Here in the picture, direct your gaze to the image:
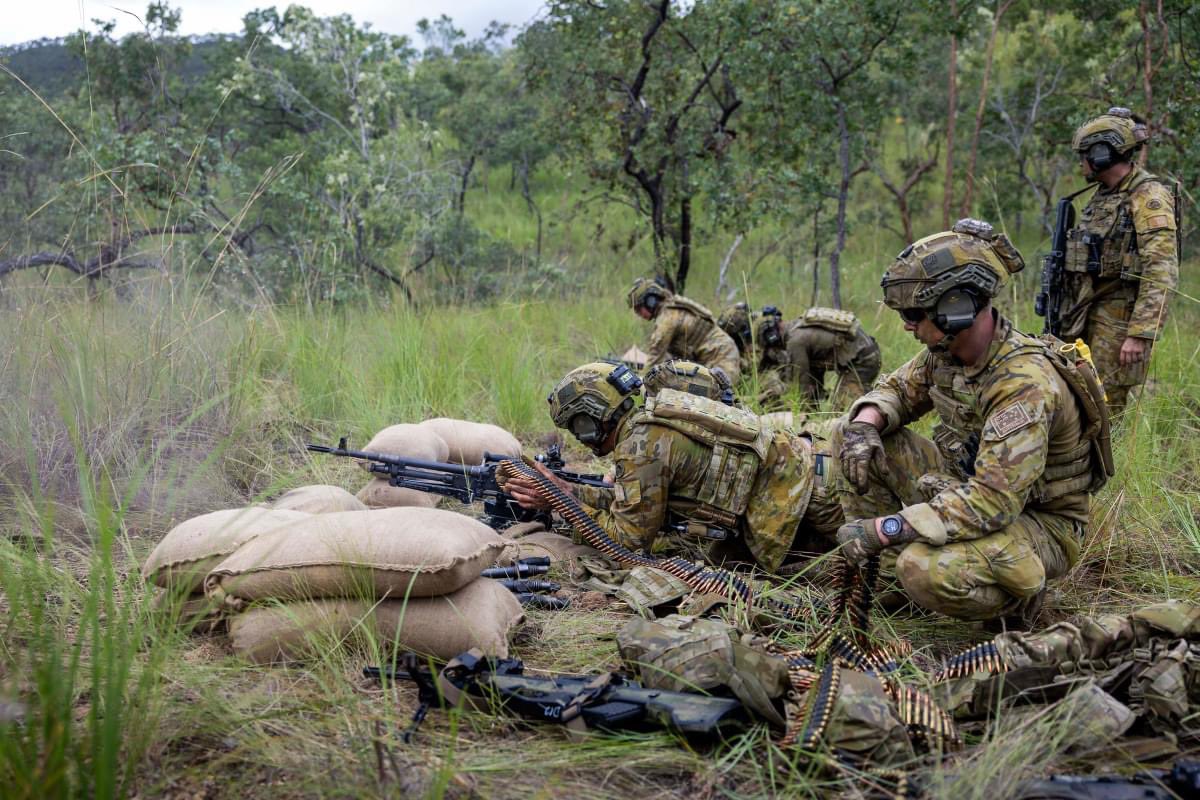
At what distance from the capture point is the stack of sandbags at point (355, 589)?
120 inches

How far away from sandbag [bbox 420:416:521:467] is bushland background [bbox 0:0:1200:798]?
64 centimetres

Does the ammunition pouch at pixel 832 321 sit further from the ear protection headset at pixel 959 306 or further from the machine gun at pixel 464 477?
the ear protection headset at pixel 959 306

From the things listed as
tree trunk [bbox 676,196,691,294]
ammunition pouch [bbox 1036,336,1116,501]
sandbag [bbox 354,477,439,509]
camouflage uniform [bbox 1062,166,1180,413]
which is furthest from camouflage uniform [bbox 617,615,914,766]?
tree trunk [bbox 676,196,691,294]

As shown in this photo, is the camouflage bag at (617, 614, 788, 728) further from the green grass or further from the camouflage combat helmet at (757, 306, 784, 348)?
the camouflage combat helmet at (757, 306, 784, 348)

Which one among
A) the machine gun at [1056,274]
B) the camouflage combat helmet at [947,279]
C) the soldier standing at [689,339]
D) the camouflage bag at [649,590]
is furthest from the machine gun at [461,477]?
the machine gun at [1056,274]

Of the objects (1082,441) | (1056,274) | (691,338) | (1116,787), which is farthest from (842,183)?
(1116,787)

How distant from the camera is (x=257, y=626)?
304cm

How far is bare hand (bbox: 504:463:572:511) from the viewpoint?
426 cm

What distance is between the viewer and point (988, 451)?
10.3 feet

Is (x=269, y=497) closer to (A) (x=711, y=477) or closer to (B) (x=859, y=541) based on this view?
(A) (x=711, y=477)

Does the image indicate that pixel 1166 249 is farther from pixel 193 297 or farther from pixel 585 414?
pixel 193 297

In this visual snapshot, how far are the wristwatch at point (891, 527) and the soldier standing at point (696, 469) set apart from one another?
84cm

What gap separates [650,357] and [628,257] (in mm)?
4592

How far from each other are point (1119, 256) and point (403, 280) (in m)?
4.88
